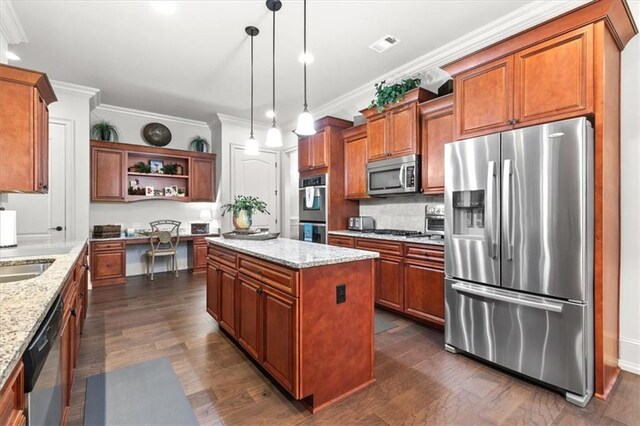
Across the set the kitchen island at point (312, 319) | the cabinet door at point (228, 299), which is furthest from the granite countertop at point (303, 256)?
the cabinet door at point (228, 299)

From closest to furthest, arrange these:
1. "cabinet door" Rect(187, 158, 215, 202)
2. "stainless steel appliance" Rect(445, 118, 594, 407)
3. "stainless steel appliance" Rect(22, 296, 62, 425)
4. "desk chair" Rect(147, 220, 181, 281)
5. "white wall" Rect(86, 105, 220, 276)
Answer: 1. "stainless steel appliance" Rect(22, 296, 62, 425)
2. "stainless steel appliance" Rect(445, 118, 594, 407)
3. "desk chair" Rect(147, 220, 181, 281)
4. "white wall" Rect(86, 105, 220, 276)
5. "cabinet door" Rect(187, 158, 215, 202)

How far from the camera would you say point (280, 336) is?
6.35ft

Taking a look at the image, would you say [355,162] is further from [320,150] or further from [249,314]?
[249,314]

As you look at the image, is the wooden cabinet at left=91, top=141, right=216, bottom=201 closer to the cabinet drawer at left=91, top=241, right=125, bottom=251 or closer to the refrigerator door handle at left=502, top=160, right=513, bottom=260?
the cabinet drawer at left=91, top=241, right=125, bottom=251

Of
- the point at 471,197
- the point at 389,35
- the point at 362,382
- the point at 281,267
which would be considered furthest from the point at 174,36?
the point at 362,382

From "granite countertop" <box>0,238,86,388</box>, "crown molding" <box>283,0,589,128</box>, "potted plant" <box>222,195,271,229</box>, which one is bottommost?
"granite countertop" <box>0,238,86,388</box>

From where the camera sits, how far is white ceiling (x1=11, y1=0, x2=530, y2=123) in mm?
2777

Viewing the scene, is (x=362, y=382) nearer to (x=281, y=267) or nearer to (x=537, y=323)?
(x=281, y=267)

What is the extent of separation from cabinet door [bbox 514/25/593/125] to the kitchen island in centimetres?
156

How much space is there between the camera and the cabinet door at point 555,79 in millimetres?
2004

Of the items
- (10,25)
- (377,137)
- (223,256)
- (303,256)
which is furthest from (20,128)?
(377,137)

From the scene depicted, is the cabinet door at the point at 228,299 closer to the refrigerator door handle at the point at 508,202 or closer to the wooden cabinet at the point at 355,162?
the refrigerator door handle at the point at 508,202

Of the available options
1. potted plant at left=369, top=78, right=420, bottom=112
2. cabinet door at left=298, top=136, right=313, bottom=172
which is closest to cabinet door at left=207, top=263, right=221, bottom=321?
cabinet door at left=298, top=136, right=313, bottom=172

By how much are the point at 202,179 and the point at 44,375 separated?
17.5 feet
